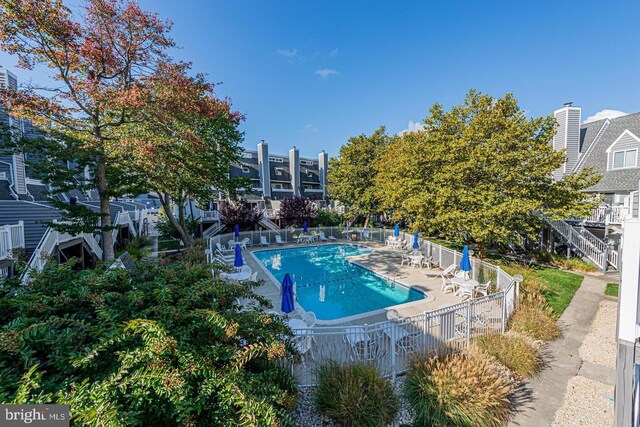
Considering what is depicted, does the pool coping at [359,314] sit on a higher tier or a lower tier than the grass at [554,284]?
lower

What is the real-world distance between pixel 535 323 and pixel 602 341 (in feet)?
5.78

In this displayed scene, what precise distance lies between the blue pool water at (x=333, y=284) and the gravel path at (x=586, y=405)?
570 cm

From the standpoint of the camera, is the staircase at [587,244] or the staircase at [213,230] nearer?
the staircase at [587,244]

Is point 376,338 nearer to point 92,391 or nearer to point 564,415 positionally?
point 564,415

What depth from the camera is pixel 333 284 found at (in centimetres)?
1305

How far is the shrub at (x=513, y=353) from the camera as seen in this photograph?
5.46m

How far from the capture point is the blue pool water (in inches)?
415

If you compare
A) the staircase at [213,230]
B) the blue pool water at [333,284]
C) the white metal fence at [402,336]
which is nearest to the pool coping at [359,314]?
the blue pool water at [333,284]

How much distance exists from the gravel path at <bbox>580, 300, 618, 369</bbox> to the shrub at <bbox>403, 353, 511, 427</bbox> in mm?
3325

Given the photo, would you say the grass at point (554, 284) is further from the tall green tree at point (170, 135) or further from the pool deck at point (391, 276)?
the tall green tree at point (170, 135)

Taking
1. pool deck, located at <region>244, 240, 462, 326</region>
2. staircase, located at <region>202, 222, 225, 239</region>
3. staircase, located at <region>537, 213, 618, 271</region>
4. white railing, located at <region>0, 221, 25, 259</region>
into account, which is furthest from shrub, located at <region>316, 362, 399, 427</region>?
staircase, located at <region>202, 222, 225, 239</region>

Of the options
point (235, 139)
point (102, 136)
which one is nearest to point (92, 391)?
point (102, 136)

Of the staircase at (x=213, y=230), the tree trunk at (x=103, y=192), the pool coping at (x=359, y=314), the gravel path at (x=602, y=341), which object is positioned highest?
the tree trunk at (x=103, y=192)

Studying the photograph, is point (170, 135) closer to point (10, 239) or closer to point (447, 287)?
point (10, 239)
